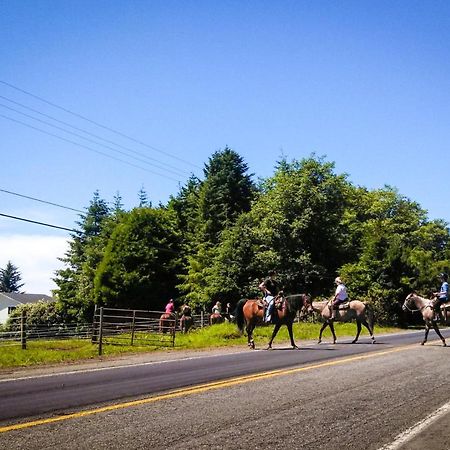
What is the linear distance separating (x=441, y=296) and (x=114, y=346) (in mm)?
13021

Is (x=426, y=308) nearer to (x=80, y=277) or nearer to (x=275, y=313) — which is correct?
(x=275, y=313)

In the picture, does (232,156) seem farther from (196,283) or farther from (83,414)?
(83,414)

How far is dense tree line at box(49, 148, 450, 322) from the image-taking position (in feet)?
160

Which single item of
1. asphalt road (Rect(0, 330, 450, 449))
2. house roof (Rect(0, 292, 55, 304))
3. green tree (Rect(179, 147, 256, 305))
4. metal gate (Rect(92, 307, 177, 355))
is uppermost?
green tree (Rect(179, 147, 256, 305))

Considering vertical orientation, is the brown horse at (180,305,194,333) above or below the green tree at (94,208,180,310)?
below

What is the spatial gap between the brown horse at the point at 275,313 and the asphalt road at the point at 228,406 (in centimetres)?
656

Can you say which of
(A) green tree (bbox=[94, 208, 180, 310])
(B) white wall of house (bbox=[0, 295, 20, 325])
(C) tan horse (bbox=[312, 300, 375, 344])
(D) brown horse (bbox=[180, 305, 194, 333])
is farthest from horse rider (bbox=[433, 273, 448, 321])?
(B) white wall of house (bbox=[0, 295, 20, 325])

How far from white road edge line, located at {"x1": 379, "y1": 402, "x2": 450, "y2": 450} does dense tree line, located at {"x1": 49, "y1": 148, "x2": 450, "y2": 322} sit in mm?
38139

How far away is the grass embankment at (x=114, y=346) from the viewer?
17.0 m

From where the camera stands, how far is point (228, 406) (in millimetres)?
7586

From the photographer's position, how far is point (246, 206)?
207 feet

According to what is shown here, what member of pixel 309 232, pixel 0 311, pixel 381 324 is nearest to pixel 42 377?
pixel 381 324

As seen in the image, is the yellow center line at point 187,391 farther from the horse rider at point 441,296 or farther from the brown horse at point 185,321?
the brown horse at point 185,321

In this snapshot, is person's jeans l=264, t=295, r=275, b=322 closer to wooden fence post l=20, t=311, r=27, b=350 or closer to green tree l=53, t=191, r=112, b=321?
wooden fence post l=20, t=311, r=27, b=350
